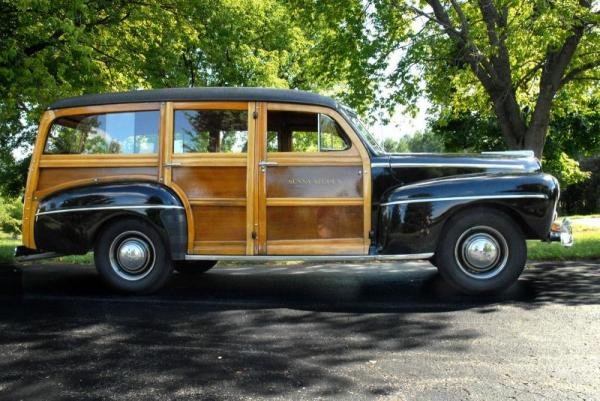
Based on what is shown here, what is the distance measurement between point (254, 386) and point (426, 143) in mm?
106170

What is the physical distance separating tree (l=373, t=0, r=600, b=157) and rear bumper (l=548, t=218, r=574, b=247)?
22.5ft

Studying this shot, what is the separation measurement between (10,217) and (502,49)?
38638mm

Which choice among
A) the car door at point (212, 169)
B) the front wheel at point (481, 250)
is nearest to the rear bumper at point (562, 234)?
the front wheel at point (481, 250)

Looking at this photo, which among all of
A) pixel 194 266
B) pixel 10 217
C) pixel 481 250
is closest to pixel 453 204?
pixel 481 250

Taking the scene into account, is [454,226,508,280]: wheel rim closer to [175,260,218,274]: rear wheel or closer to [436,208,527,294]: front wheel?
[436,208,527,294]: front wheel

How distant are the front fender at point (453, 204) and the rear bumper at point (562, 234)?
0.62 feet

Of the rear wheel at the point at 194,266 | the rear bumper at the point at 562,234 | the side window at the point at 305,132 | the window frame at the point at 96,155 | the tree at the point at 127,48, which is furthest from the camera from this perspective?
the tree at the point at 127,48

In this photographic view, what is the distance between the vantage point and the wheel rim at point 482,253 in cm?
580

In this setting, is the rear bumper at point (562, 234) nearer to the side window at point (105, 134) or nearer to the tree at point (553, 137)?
the side window at point (105, 134)

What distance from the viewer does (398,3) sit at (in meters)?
14.1

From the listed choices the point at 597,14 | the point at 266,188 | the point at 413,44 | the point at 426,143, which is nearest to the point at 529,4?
the point at 597,14

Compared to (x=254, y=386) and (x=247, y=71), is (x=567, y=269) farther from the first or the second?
(x=247, y=71)

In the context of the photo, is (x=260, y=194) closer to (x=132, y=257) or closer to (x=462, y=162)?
(x=132, y=257)

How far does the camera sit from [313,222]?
19.9ft
